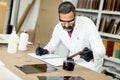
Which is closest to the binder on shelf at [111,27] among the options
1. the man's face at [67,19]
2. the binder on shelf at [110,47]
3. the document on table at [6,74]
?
the binder on shelf at [110,47]

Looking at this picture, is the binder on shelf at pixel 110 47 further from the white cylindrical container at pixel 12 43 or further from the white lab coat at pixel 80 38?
the white cylindrical container at pixel 12 43

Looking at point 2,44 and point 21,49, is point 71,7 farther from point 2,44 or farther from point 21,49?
point 2,44

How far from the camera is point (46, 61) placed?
176 cm

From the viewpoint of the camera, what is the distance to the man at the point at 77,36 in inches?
76.7

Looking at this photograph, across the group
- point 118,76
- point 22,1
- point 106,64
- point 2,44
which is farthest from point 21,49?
point 22,1

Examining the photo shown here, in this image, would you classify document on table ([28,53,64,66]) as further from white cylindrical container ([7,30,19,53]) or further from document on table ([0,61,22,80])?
document on table ([0,61,22,80])

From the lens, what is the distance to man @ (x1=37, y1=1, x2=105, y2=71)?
6.39 ft

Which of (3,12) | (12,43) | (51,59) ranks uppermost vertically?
(3,12)

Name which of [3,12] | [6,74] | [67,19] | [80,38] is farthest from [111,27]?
[6,74]

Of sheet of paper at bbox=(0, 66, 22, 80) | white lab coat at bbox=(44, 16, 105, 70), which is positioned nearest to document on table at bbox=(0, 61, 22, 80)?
sheet of paper at bbox=(0, 66, 22, 80)

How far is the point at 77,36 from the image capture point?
2201 mm

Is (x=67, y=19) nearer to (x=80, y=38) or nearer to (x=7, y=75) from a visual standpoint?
(x=80, y=38)

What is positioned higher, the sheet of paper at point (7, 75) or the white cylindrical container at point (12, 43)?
the white cylindrical container at point (12, 43)

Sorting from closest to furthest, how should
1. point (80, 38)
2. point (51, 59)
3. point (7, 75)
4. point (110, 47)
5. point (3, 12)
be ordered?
1. point (7, 75)
2. point (51, 59)
3. point (80, 38)
4. point (110, 47)
5. point (3, 12)
